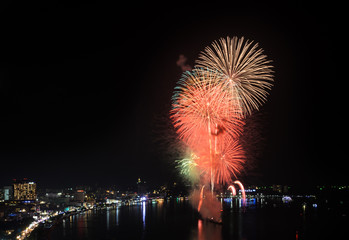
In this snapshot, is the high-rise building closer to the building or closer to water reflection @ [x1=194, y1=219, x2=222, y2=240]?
the building

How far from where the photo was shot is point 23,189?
8181 cm

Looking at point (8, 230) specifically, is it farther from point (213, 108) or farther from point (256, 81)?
point (256, 81)

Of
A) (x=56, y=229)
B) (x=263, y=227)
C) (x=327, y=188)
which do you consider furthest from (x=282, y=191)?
(x=56, y=229)

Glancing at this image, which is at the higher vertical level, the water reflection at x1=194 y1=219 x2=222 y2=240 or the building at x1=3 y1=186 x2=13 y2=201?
the water reflection at x1=194 y1=219 x2=222 y2=240

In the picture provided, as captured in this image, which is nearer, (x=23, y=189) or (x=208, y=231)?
(x=208, y=231)

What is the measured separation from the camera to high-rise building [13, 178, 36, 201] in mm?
80213

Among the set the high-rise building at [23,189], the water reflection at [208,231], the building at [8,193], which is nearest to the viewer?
the water reflection at [208,231]

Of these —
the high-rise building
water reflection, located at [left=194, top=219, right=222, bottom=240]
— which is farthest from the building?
water reflection, located at [left=194, top=219, right=222, bottom=240]

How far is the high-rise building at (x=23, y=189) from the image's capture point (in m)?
80.2

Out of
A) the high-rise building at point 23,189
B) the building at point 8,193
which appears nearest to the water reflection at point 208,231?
the high-rise building at point 23,189

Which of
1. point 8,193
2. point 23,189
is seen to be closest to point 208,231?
point 23,189

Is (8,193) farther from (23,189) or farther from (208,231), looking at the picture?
(208,231)

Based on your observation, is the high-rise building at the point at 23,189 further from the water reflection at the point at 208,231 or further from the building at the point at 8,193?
the water reflection at the point at 208,231

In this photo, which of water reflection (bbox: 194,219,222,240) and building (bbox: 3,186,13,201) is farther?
building (bbox: 3,186,13,201)
